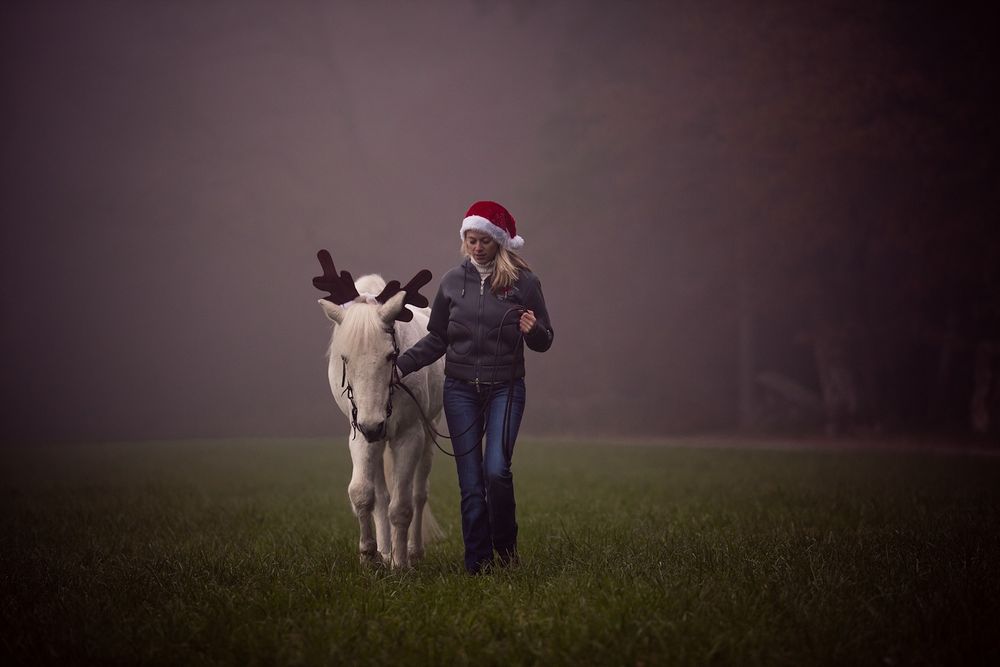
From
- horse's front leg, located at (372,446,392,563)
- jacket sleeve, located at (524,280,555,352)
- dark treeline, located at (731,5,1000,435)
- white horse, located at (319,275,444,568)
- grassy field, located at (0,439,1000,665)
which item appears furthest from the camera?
dark treeline, located at (731,5,1000,435)

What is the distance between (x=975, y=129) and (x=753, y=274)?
5935mm

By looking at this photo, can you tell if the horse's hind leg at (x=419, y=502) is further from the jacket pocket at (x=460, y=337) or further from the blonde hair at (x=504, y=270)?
the blonde hair at (x=504, y=270)

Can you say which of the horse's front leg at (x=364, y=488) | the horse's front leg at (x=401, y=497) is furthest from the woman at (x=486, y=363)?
the horse's front leg at (x=364, y=488)

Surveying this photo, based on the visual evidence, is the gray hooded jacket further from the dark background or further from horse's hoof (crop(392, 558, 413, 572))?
the dark background

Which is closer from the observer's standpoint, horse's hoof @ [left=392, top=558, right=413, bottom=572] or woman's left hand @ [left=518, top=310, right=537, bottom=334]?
woman's left hand @ [left=518, top=310, right=537, bottom=334]

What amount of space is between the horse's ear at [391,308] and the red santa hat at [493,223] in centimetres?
62

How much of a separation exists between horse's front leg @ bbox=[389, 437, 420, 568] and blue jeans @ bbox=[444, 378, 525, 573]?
43cm

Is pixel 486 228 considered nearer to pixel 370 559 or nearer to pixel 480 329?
pixel 480 329

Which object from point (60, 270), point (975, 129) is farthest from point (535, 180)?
point (60, 270)

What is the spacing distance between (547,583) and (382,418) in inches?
55.8

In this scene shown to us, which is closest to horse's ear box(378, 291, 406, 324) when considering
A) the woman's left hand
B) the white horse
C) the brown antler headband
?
the white horse

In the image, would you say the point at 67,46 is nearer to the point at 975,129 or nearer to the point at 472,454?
the point at 975,129

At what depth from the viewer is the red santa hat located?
5602mm

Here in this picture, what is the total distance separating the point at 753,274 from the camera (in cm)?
2162
